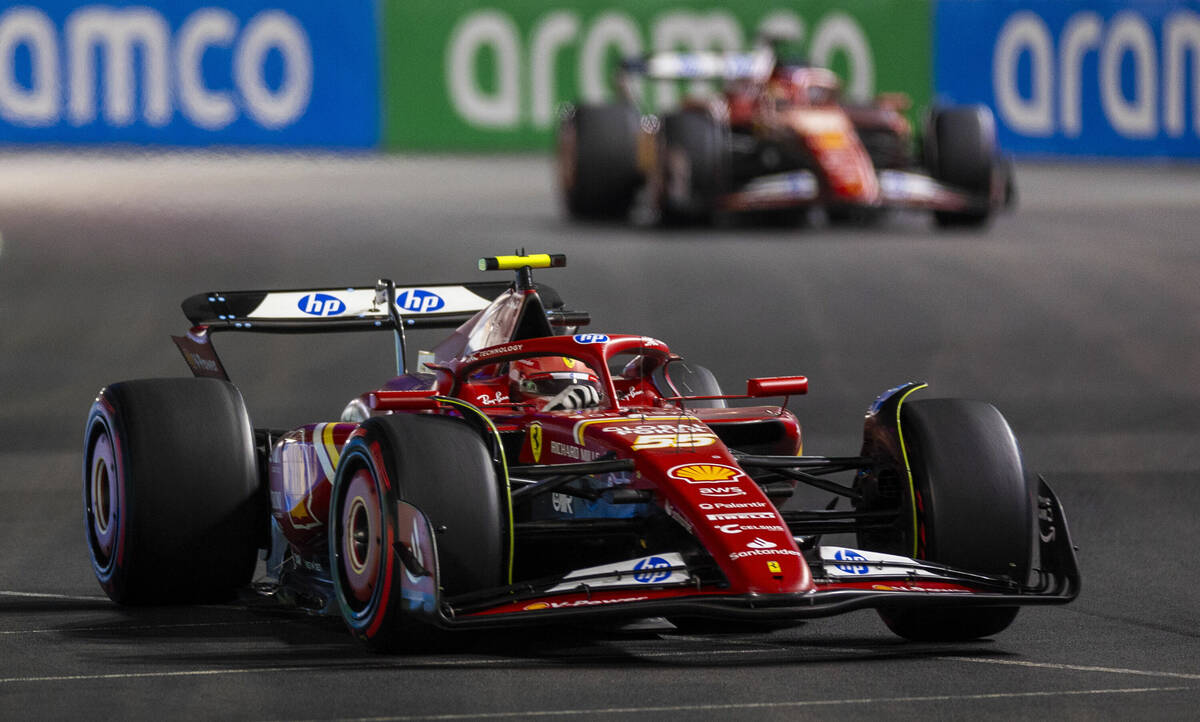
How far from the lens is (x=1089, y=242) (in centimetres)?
2355

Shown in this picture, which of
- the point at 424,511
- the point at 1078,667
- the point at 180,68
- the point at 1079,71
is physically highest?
the point at 180,68

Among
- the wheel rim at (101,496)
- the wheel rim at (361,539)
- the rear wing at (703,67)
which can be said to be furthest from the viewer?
the rear wing at (703,67)

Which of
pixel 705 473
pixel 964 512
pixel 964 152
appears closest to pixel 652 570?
pixel 705 473

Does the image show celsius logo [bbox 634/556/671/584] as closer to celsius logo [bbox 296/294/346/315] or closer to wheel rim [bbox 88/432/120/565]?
wheel rim [bbox 88/432/120/565]

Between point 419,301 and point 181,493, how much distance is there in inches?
82.5

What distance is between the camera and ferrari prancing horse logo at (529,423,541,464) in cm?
897

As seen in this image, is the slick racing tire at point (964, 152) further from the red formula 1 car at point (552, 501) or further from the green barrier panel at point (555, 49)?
the red formula 1 car at point (552, 501)

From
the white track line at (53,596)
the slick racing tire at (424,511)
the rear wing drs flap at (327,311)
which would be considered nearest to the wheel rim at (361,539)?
the slick racing tire at (424,511)

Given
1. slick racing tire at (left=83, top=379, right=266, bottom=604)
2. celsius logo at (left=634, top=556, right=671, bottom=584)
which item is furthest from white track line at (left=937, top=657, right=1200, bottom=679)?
slick racing tire at (left=83, top=379, right=266, bottom=604)

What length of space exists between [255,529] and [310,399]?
693 cm

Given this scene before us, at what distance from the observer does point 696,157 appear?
75.9ft

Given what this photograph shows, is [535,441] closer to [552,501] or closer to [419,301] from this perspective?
[552,501]

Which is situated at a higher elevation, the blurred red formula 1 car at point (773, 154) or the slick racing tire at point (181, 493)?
the blurred red formula 1 car at point (773, 154)

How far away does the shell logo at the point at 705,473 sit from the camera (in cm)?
813
